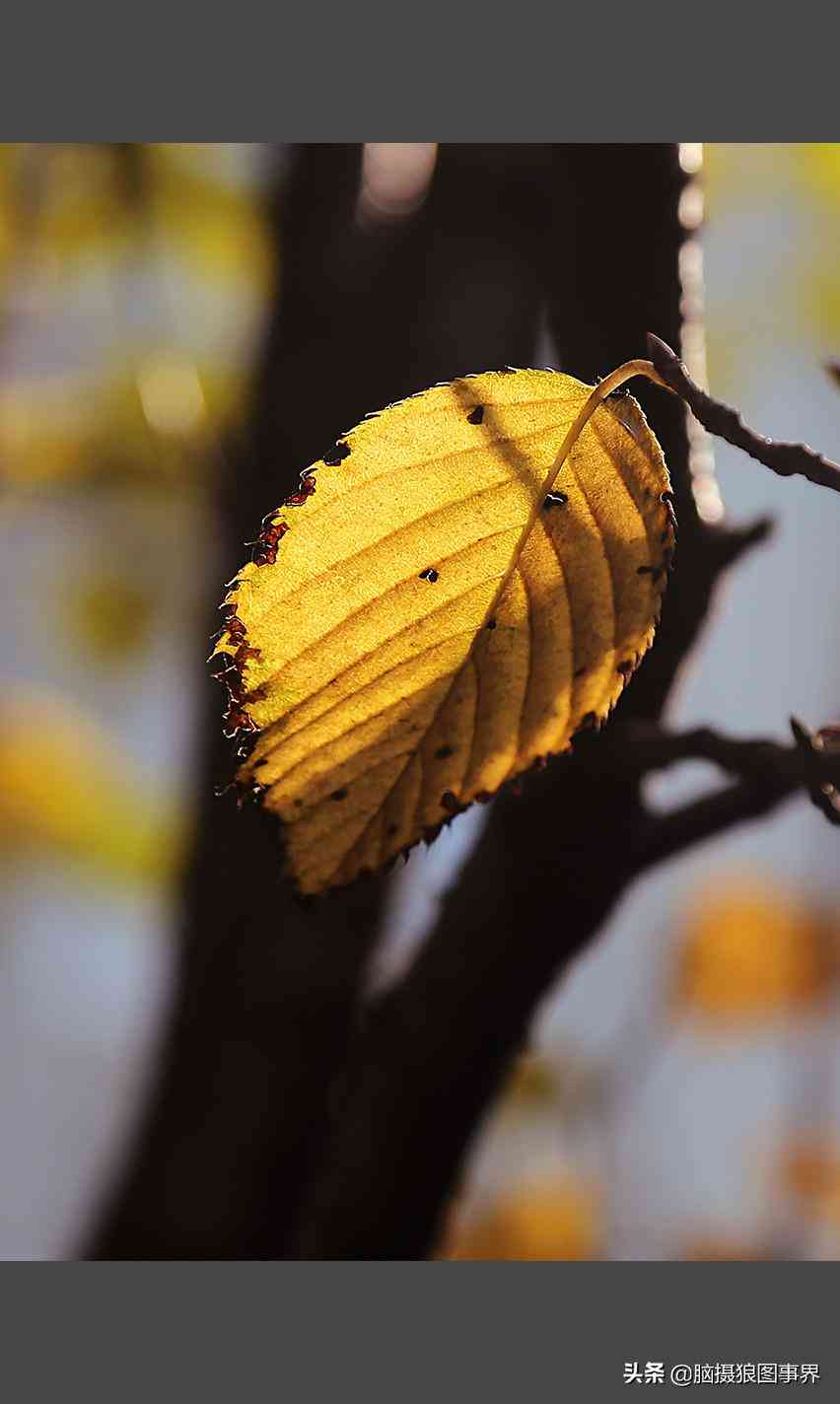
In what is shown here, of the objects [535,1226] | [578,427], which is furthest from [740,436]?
[535,1226]

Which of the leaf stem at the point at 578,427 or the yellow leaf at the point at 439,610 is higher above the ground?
the leaf stem at the point at 578,427

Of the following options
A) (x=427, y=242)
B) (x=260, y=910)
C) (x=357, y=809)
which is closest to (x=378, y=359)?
(x=427, y=242)

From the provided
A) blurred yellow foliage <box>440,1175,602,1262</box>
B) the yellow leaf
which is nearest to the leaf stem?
the yellow leaf

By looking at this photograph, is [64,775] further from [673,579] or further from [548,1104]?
[673,579]

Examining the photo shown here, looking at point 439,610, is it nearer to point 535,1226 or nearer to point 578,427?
point 578,427

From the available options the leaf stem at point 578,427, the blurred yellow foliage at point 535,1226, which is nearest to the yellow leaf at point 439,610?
the leaf stem at point 578,427

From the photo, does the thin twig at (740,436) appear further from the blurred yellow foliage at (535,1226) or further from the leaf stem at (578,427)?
the blurred yellow foliage at (535,1226)
